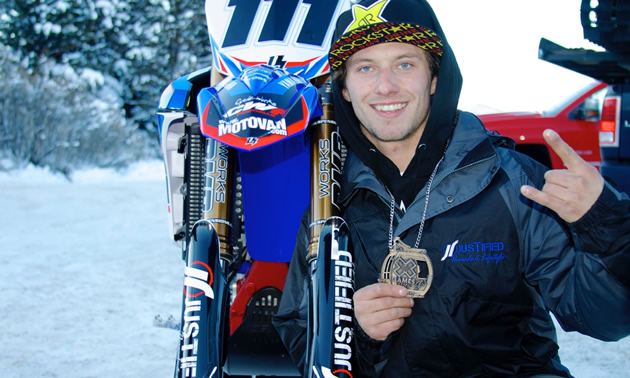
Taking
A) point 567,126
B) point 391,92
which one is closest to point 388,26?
point 391,92

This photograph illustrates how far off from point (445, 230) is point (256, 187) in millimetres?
652

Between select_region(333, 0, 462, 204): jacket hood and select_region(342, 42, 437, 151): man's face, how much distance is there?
0.05 metres

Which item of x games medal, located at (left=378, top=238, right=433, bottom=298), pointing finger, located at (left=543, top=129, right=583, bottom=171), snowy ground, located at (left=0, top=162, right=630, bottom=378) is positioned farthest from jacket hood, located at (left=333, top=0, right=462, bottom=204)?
snowy ground, located at (left=0, top=162, right=630, bottom=378)

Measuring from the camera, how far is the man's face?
1.97m

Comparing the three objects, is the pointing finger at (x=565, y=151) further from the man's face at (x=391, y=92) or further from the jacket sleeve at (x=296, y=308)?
the jacket sleeve at (x=296, y=308)

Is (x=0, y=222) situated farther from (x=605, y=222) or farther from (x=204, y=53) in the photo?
(x=204, y=53)

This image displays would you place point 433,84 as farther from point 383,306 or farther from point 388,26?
point 383,306

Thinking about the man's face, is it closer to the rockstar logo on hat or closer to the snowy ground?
the rockstar logo on hat

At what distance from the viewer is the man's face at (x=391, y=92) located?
1.97m

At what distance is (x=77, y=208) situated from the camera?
8273 millimetres

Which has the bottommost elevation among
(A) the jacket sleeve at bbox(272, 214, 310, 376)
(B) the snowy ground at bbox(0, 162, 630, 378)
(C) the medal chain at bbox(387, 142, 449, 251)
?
(B) the snowy ground at bbox(0, 162, 630, 378)

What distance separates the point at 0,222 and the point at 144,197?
2.97 metres

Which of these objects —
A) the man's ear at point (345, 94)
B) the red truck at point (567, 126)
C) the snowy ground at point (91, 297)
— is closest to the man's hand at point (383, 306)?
the man's ear at point (345, 94)

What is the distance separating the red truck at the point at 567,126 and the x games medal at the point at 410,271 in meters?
5.06
